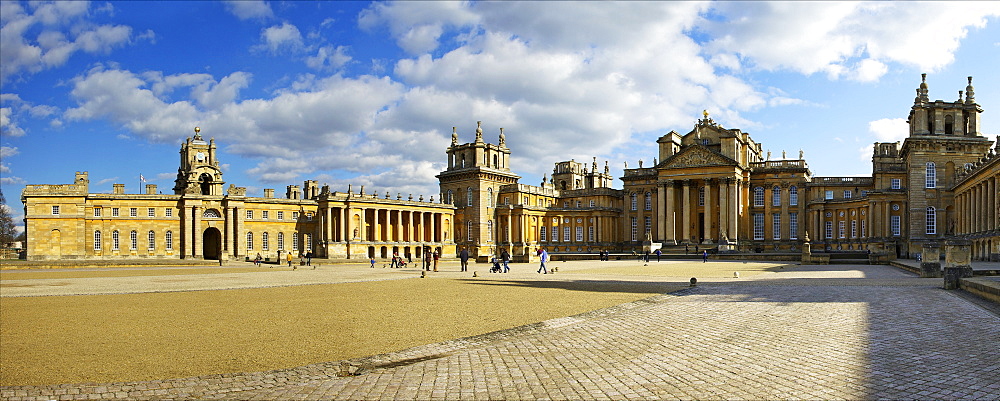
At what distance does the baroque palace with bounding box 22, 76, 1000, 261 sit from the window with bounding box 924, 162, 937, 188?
0.09 metres


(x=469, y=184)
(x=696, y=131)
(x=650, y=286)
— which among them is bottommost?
(x=650, y=286)

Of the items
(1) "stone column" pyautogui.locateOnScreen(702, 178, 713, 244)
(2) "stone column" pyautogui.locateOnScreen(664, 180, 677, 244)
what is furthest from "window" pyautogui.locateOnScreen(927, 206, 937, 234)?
(2) "stone column" pyautogui.locateOnScreen(664, 180, 677, 244)

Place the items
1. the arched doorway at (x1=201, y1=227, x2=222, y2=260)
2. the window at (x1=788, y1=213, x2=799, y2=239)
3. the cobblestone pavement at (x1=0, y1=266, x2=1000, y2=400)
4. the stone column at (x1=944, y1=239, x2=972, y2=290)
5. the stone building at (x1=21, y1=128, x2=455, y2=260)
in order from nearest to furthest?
the cobblestone pavement at (x1=0, y1=266, x2=1000, y2=400), the stone column at (x1=944, y1=239, x2=972, y2=290), the stone building at (x1=21, y1=128, x2=455, y2=260), the window at (x1=788, y1=213, x2=799, y2=239), the arched doorway at (x1=201, y1=227, x2=222, y2=260)

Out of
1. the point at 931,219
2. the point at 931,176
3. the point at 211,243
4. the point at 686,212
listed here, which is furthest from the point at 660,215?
the point at 211,243

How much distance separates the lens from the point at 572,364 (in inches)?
367

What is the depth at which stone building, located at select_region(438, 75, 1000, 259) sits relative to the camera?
5234cm

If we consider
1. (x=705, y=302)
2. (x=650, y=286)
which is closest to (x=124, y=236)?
(x=650, y=286)

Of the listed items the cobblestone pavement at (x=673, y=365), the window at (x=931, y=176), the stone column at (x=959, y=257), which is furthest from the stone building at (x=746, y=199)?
the cobblestone pavement at (x=673, y=365)

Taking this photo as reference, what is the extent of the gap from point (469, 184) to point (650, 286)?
59733mm

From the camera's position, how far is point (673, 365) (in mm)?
9016

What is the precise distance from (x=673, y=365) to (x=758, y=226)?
69.8m

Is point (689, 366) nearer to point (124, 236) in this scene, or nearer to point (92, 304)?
point (92, 304)

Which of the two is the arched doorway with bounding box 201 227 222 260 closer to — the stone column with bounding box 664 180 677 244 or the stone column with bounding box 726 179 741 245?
the stone column with bounding box 664 180 677 244

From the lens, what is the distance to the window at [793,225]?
71.2m
